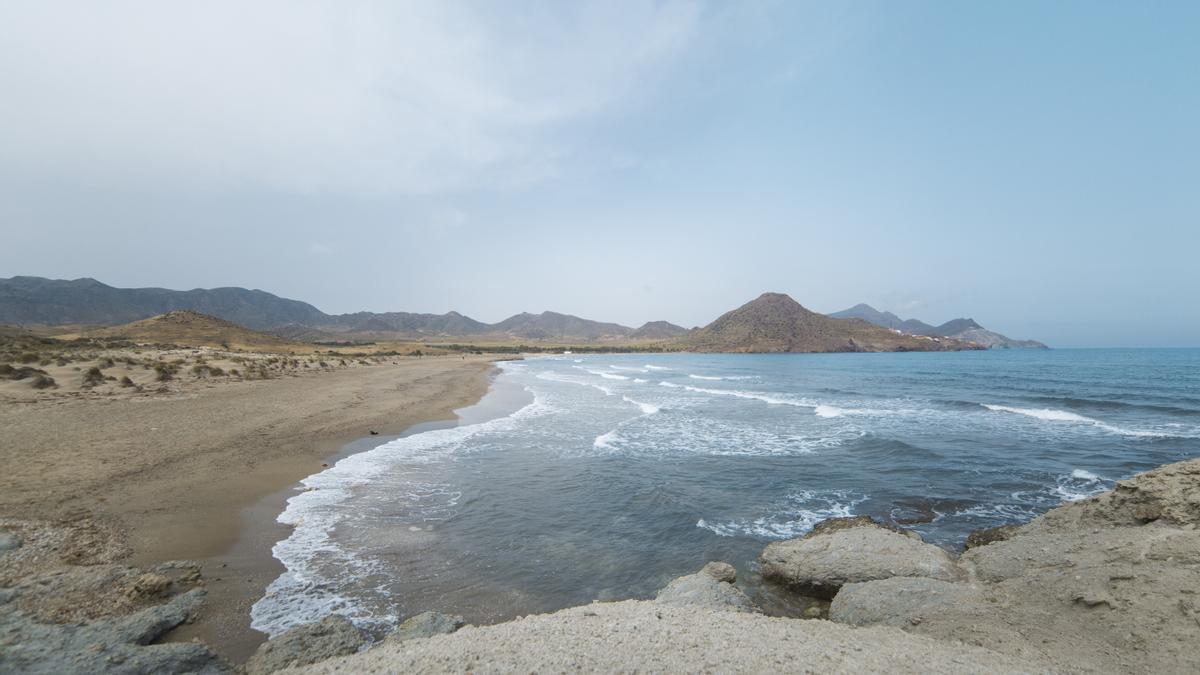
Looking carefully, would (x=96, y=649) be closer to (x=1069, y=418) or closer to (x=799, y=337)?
(x=1069, y=418)

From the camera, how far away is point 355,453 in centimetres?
1642

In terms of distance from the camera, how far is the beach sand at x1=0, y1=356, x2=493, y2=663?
8016mm

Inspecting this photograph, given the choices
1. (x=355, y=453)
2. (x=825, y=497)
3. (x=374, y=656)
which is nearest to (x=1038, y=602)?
(x=825, y=497)

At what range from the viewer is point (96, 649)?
515cm

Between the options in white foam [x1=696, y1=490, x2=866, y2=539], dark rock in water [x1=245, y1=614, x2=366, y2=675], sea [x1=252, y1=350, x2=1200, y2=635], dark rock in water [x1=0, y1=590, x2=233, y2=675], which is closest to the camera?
dark rock in water [x1=0, y1=590, x2=233, y2=675]

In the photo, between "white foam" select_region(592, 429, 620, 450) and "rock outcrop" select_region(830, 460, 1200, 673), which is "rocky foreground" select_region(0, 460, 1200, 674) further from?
"white foam" select_region(592, 429, 620, 450)

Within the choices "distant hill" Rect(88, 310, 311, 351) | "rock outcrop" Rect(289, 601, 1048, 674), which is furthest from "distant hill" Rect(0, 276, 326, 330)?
"rock outcrop" Rect(289, 601, 1048, 674)

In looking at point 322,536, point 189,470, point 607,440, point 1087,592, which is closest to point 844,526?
point 1087,592

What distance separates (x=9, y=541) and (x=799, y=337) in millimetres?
188163

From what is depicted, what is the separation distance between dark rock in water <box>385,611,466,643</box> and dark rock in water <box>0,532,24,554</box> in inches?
274

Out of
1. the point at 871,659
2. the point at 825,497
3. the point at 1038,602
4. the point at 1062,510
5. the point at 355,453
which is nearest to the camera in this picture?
the point at 871,659

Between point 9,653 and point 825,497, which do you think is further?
point 825,497

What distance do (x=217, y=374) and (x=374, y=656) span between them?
115ft

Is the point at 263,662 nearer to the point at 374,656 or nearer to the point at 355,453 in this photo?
the point at 374,656
